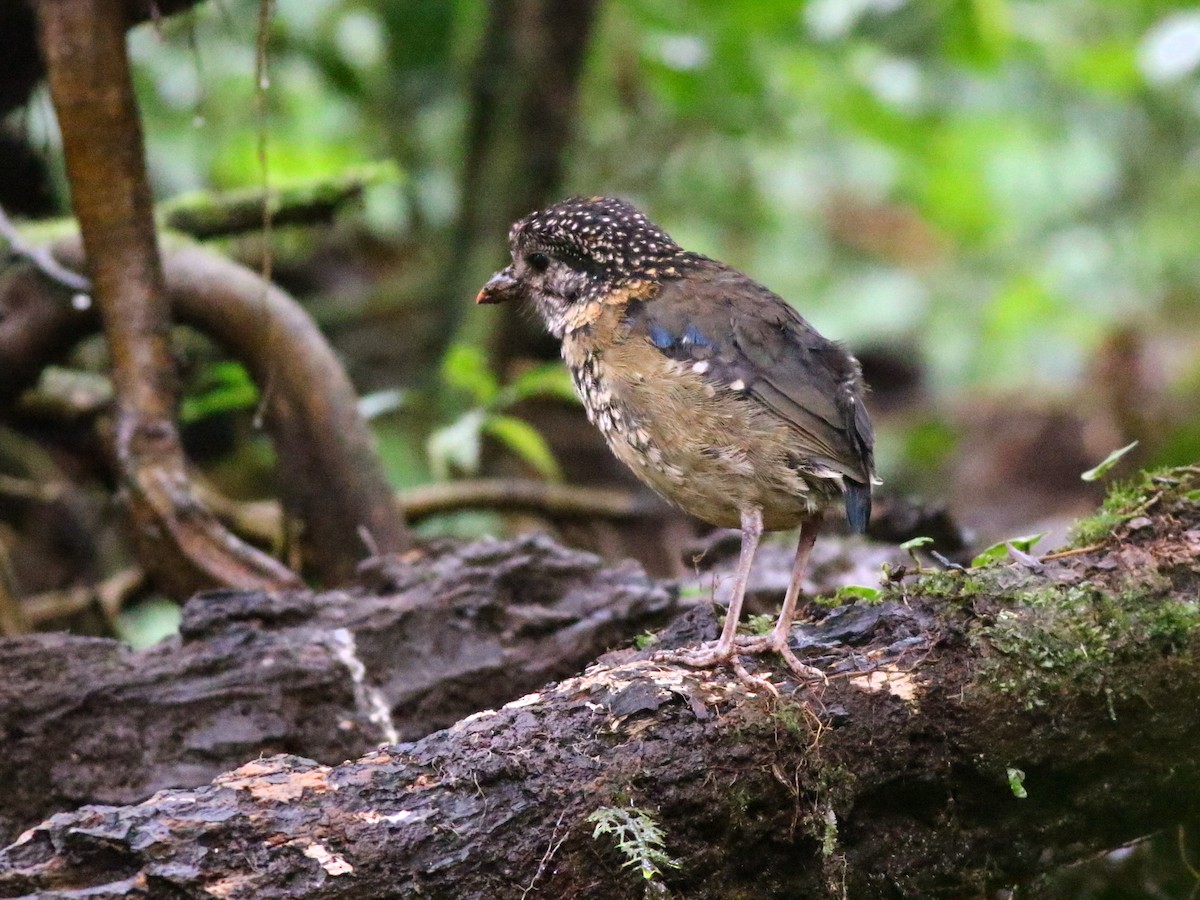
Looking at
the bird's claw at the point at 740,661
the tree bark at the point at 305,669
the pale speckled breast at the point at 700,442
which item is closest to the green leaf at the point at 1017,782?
the bird's claw at the point at 740,661

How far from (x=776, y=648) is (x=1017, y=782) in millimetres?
577

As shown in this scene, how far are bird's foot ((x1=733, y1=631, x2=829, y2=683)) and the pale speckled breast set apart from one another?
413mm

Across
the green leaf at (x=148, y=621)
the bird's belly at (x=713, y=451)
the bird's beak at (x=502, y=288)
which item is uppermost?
the bird's beak at (x=502, y=288)

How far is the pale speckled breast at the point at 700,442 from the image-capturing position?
11.3 ft

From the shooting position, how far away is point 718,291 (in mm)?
3736

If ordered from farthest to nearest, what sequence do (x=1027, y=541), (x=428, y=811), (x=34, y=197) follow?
(x=34, y=197) → (x=1027, y=541) → (x=428, y=811)

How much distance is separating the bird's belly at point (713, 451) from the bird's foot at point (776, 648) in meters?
0.41

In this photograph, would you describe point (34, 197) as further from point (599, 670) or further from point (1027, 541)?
point (1027, 541)

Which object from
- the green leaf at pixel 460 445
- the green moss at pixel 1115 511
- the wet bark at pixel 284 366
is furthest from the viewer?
the green leaf at pixel 460 445

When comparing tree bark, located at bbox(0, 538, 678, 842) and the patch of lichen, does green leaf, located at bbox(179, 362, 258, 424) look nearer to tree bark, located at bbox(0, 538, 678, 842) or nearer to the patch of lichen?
tree bark, located at bbox(0, 538, 678, 842)

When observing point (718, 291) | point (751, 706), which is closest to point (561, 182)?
point (718, 291)

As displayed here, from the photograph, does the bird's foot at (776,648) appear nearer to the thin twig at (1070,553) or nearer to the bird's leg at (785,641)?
the bird's leg at (785,641)

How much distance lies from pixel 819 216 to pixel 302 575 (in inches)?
368

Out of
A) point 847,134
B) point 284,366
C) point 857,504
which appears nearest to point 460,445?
point 284,366
